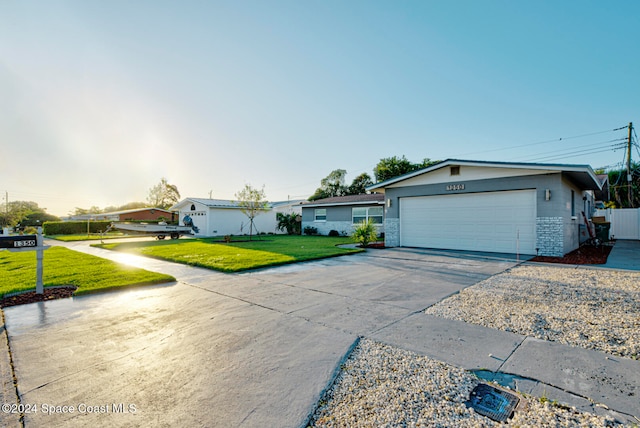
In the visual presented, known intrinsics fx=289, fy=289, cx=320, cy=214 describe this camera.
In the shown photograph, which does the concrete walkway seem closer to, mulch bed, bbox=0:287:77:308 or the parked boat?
mulch bed, bbox=0:287:77:308

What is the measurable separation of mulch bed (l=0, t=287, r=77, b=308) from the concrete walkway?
45cm

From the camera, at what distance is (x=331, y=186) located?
44.9 meters

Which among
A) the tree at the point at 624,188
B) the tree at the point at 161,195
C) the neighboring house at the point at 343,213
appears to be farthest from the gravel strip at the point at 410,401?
the tree at the point at 161,195

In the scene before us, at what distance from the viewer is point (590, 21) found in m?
9.86

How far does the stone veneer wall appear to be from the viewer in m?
9.94

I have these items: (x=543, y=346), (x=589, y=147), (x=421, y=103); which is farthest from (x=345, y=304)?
(x=589, y=147)

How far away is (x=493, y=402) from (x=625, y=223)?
24.5 metres

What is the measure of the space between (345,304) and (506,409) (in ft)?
9.59

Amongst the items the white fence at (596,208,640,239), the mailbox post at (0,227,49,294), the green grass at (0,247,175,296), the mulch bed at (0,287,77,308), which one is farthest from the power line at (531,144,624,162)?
the mailbox post at (0,227,49,294)

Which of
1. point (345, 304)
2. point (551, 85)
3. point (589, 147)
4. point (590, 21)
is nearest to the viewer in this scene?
point (345, 304)

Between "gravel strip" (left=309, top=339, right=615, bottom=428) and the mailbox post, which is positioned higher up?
the mailbox post

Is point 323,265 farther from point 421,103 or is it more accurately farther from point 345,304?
point 421,103

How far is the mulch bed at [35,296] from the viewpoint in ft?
16.9

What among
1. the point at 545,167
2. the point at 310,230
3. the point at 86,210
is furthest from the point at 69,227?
the point at 545,167
